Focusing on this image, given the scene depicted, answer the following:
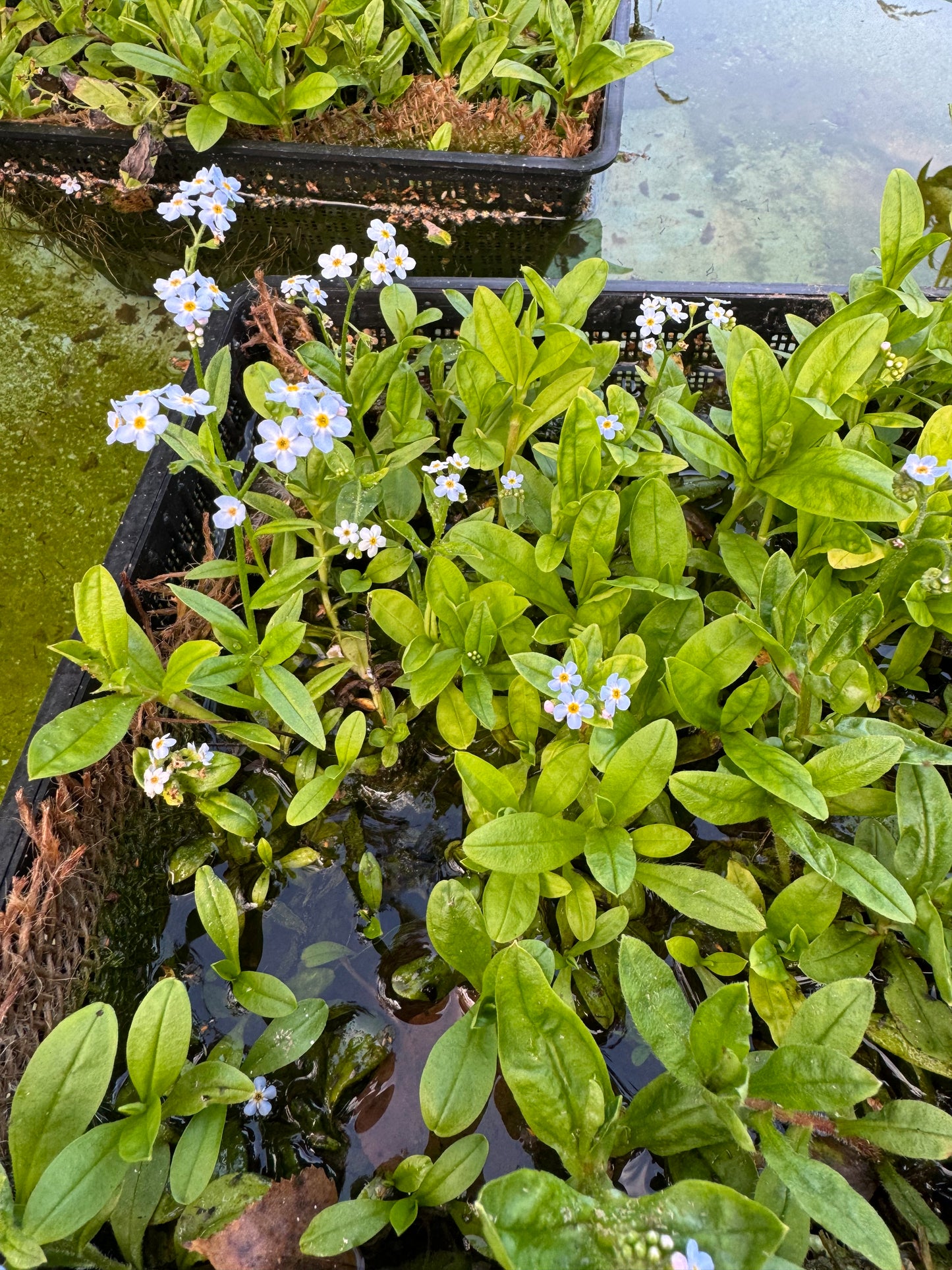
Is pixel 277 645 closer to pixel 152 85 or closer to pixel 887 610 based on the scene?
pixel 887 610

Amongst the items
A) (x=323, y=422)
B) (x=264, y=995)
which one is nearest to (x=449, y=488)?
(x=323, y=422)

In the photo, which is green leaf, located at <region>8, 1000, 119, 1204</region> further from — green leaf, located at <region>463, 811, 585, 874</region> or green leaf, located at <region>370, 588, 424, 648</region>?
green leaf, located at <region>370, 588, 424, 648</region>

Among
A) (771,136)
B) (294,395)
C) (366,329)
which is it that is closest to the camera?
(294,395)

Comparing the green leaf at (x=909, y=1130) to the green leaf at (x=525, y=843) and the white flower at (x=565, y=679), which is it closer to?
the green leaf at (x=525, y=843)

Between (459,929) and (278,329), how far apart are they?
141 cm

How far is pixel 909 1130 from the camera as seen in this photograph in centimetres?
112

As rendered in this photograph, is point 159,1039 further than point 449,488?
No

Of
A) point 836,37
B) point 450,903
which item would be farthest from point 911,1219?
point 836,37

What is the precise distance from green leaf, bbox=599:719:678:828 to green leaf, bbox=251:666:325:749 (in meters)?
0.47

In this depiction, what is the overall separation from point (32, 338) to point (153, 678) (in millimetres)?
1771

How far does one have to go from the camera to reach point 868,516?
1359 millimetres

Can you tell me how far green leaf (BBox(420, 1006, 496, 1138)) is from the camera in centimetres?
115

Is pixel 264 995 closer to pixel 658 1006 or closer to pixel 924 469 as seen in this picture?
pixel 658 1006

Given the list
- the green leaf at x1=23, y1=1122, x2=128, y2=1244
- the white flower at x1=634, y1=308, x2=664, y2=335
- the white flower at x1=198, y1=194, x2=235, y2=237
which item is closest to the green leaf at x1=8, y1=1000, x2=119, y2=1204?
the green leaf at x1=23, y1=1122, x2=128, y2=1244
